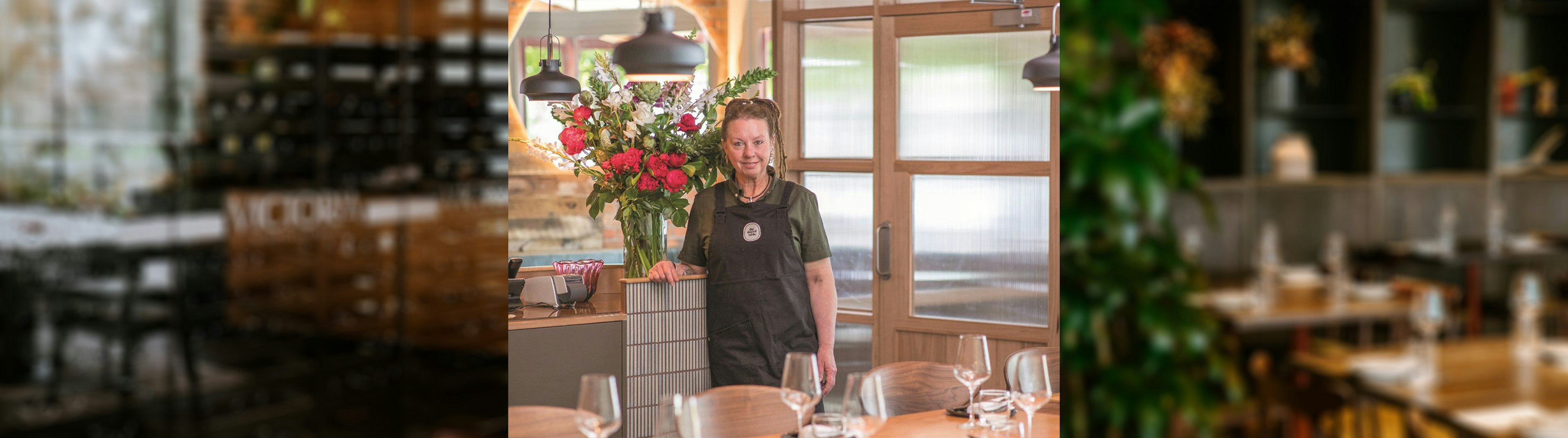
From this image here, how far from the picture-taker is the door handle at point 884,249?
1455 millimetres

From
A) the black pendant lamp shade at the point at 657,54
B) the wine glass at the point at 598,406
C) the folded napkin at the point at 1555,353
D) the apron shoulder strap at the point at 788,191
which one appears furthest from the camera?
the apron shoulder strap at the point at 788,191

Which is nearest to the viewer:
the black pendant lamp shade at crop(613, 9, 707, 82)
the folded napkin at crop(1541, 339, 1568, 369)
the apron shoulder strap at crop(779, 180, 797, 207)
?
the folded napkin at crop(1541, 339, 1568, 369)

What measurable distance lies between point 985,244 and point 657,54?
0.57 m

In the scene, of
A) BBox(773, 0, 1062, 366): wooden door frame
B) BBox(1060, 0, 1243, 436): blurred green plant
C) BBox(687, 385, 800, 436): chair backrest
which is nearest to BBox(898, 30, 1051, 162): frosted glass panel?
BBox(773, 0, 1062, 366): wooden door frame

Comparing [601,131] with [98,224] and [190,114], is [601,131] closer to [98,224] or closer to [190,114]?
[98,224]

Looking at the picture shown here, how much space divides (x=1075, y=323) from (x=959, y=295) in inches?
46.7

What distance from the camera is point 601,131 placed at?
1388 mm

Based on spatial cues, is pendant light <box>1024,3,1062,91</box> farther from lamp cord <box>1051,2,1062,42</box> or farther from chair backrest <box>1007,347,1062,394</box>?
chair backrest <box>1007,347,1062,394</box>

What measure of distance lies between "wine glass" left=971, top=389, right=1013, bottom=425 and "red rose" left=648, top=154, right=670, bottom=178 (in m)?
0.56

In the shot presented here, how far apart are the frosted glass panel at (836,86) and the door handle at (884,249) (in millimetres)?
114

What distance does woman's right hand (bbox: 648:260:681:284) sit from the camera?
143 cm

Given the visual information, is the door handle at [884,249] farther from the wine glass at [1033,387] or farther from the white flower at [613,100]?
the white flower at [613,100]

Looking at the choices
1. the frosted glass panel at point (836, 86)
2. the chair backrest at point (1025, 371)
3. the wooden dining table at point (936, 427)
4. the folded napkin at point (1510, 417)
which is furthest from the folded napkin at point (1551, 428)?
the frosted glass panel at point (836, 86)

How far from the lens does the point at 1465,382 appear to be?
248mm
